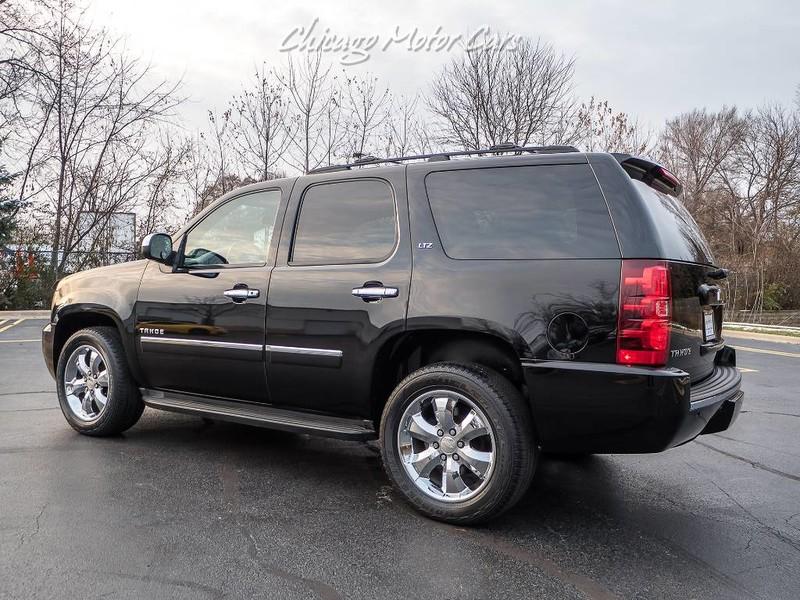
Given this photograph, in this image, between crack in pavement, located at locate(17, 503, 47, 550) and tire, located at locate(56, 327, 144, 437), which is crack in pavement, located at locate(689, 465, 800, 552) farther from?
tire, located at locate(56, 327, 144, 437)

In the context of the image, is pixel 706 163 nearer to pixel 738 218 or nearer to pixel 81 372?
pixel 738 218

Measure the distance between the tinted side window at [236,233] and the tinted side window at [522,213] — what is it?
1176 mm

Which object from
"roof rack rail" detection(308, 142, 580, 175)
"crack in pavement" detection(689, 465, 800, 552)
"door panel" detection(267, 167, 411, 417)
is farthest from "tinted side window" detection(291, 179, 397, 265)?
"crack in pavement" detection(689, 465, 800, 552)

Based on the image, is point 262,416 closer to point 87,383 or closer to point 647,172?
point 87,383

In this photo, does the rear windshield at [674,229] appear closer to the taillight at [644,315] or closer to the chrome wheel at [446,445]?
the taillight at [644,315]

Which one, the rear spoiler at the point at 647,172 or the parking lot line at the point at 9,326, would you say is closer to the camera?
the rear spoiler at the point at 647,172

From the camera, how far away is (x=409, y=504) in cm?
337

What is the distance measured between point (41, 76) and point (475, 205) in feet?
60.4

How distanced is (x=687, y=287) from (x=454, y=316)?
1.11 meters

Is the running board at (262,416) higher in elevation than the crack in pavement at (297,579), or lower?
higher

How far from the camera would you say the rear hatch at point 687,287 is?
2.90 metres

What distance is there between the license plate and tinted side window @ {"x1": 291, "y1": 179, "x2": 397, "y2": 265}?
1.68 m

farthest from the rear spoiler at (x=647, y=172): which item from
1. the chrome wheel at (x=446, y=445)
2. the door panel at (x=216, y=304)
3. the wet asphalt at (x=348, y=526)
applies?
the door panel at (x=216, y=304)

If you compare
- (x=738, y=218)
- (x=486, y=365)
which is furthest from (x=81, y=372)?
(x=738, y=218)
